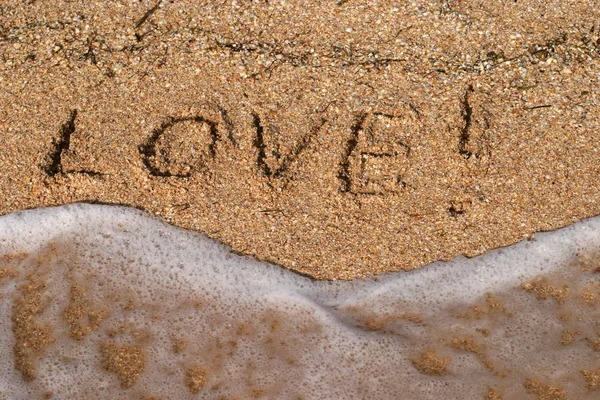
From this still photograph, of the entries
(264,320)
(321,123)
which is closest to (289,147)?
(321,123)

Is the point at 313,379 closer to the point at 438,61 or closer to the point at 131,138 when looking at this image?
the point at 131,138

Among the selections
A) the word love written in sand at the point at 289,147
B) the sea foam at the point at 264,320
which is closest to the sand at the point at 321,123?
the word love written in sand at the point at 289,147

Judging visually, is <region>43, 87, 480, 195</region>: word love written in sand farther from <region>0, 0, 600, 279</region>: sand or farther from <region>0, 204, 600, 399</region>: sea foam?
<region>0, 204, 600, 399</region>: sea foam

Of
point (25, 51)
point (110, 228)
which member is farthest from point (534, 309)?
point (25, 51)

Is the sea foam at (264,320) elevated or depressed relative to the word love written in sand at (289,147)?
depressed

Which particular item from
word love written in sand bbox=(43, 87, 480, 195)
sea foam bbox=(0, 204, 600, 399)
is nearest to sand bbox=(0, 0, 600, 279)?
word love written in sand bbox=(43, 87, 480, 195)

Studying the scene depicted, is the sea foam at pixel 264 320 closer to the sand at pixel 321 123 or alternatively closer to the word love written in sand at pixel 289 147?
the sand at pixel 321 123
